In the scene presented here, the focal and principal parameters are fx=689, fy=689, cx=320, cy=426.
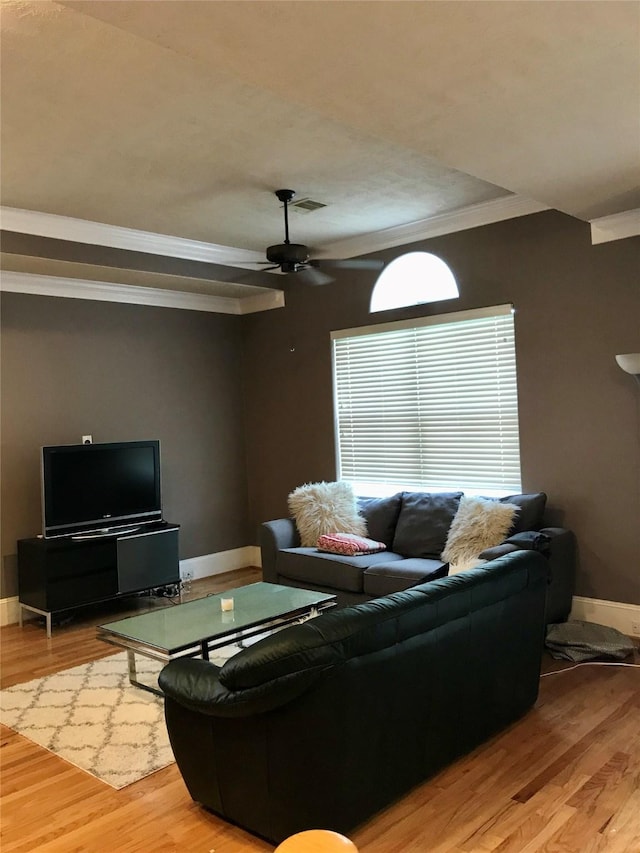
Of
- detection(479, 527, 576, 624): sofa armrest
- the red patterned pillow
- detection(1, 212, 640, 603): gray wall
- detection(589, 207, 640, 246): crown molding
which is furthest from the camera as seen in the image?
the red patterned pillow

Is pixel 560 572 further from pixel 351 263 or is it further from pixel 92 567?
pixel 92 567

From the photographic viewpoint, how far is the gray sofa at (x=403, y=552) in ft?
14.0

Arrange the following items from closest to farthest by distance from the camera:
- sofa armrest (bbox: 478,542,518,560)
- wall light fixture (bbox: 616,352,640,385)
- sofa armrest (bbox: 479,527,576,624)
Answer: wall light fixture (bbox: 616,352,640,385) < sofa armrest (bbox: 478,542,518,560) < sofa armrest (bbox: 479,527,576,624)

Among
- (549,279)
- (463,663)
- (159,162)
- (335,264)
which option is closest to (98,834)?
(463,663)

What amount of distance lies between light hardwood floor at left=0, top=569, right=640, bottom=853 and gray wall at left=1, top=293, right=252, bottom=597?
261 cm

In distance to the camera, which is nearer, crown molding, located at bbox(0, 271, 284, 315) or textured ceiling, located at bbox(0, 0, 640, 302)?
textured ceiling, located at bbox(0, 0, 640, 302)

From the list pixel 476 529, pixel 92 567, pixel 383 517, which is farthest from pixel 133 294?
pixel 476 529

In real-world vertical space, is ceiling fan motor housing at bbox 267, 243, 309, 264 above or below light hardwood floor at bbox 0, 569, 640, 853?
above

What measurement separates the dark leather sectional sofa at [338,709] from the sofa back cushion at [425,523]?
6.19 ft

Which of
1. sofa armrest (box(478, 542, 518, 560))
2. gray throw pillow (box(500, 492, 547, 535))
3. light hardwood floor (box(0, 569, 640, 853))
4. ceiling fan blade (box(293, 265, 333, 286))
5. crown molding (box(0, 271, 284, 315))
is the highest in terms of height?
ceiling fan blade (box(293, 265, 333, 286))

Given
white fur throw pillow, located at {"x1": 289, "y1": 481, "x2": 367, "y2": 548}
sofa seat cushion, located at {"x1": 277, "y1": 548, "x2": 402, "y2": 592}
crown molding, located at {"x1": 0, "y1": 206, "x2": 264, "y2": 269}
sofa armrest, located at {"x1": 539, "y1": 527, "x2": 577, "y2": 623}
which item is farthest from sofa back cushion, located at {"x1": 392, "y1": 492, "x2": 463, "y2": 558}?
crown molding, located at {"x1": 0, "y1": 206, "x2": 264, "y2": 269}

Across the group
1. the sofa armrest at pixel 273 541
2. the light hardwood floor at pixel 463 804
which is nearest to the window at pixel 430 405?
the sofa armrest at pixel 273 541

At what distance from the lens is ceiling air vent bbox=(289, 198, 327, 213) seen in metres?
4.72

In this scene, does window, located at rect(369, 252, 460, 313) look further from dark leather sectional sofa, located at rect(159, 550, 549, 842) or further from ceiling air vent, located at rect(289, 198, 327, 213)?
dark leather sectional sofa, located at rect(159, 550, 549, 842)
